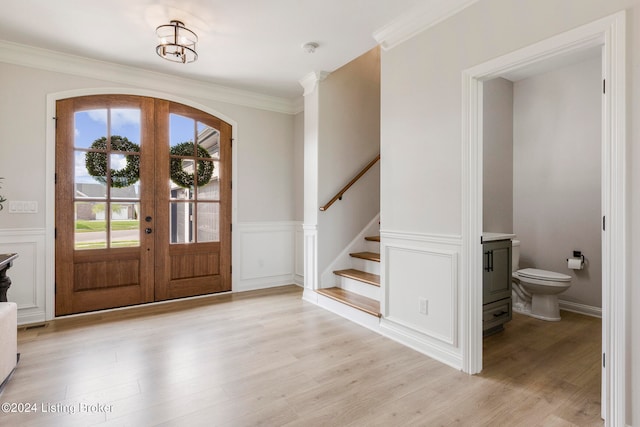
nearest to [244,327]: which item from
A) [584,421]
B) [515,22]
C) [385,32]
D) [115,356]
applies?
[115,356]

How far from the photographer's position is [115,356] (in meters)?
2.57

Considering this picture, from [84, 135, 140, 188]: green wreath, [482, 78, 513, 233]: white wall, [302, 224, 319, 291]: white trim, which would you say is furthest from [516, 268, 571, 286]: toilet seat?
[84, 135, 140, 188]: green wreath

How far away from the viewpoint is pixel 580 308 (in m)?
3.57

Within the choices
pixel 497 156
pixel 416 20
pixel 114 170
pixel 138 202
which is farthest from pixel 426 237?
pixel 114 170

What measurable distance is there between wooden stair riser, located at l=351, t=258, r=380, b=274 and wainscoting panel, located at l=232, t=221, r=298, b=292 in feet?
3.89

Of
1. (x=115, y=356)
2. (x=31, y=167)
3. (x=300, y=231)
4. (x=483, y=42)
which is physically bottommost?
(x=115, y=356)

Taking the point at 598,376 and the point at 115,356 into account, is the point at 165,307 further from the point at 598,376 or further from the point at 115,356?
the point at 598,376

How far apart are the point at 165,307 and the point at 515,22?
4.21 metres

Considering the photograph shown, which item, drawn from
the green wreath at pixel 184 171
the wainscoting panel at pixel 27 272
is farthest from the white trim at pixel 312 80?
the wainscoting panel at pixel 27 272

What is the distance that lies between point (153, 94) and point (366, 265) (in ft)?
10.8

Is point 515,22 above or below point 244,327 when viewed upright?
above

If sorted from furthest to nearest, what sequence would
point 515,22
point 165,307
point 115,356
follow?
point 165,307
point 115,356
point 515,22

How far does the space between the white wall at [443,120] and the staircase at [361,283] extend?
50cm

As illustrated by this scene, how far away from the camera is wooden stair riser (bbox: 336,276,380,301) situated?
355cm
